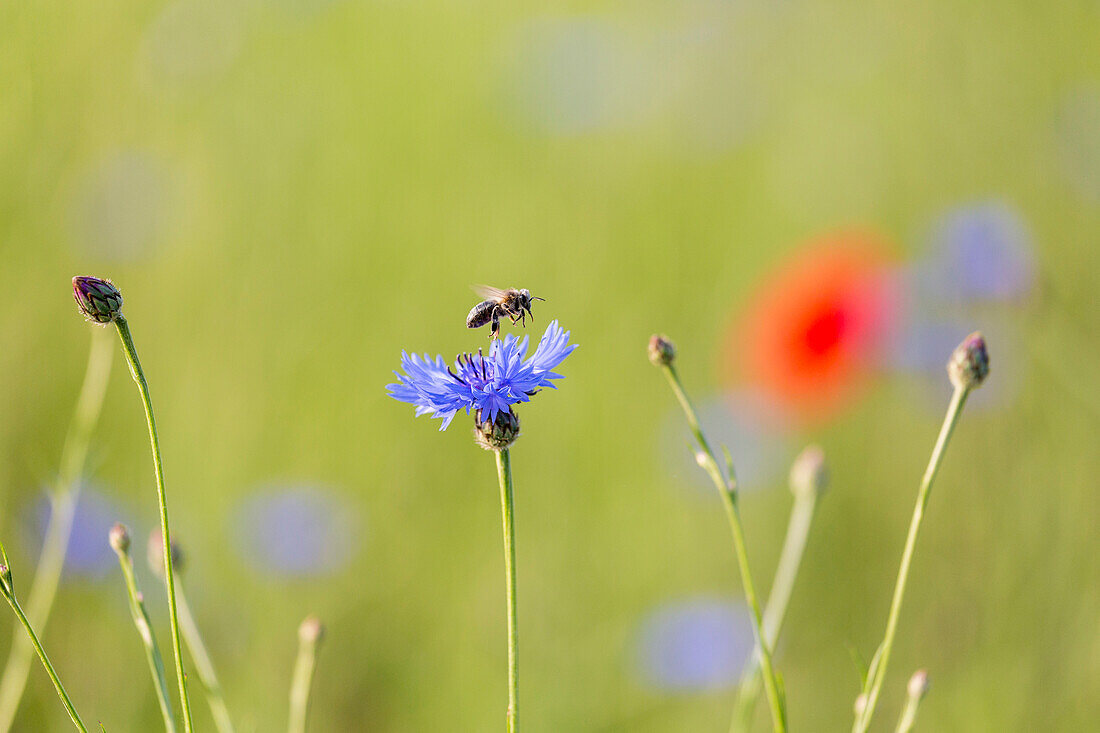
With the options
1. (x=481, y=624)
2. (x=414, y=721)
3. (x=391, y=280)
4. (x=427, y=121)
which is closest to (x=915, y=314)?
(x=481, y=624)

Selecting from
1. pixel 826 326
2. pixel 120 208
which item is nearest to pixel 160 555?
pixel 826 326

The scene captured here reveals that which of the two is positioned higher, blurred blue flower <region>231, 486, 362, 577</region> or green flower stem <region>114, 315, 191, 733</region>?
blurred blue flower <region>231, 486, 362, 577</region>

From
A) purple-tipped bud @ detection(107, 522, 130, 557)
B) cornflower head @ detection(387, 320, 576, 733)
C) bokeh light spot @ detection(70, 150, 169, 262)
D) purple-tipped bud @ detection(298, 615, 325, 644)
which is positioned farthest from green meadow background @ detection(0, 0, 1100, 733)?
cornflower head @ detection(387, 320, 576, 733)

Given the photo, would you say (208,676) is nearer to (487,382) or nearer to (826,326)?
(487,382)

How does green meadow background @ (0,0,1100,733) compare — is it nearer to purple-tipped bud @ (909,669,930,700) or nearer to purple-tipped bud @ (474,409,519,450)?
purple-tipped bud @ (909,669,930,700)

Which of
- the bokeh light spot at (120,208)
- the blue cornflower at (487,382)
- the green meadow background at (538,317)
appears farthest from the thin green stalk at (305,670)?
the bokeh light spot at (120,208)

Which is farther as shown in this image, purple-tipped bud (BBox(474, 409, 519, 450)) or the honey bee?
the honey bee
